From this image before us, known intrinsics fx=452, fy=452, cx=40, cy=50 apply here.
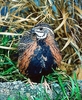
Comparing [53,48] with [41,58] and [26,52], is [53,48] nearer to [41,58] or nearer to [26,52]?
[41,58]

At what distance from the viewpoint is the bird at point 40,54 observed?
422 cm

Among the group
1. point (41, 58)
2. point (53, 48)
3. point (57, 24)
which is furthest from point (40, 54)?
point (57, 24)

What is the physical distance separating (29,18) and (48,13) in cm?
32

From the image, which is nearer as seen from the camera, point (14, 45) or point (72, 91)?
point (72, 91)

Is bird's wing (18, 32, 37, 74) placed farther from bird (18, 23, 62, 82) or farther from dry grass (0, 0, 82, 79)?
dry grass (0, 0, 82, 79)

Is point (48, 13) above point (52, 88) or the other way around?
above

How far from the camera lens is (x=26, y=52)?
4285mm

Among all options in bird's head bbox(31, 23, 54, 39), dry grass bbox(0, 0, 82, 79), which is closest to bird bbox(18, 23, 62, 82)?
bird's head bbox(31, 23, 54, 39)

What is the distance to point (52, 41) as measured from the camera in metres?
4.27

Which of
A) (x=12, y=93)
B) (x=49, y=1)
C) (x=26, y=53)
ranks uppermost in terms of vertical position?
(x=49, y=1)

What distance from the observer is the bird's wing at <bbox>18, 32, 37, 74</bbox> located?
426 cm

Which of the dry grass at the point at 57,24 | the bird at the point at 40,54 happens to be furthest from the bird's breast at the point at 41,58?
the dry grass at the point at 57,24

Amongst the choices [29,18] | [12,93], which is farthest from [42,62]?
[29,18]

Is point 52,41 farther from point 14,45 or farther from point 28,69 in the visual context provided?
point 14,45
